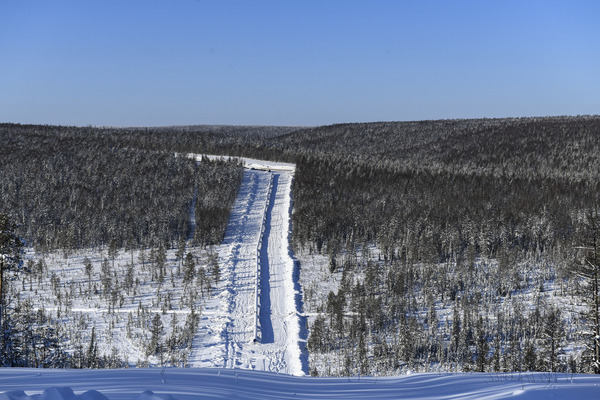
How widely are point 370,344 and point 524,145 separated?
87.2 meters

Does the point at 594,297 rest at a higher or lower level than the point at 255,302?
higher

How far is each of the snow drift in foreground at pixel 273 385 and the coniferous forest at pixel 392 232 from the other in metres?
9.04

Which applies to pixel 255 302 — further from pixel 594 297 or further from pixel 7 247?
pixel 594 297

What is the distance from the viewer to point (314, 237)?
44500 mm

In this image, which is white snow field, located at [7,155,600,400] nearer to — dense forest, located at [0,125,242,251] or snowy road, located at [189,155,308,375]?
snowy road, located at [189,155,308,375]

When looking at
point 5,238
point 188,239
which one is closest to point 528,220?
point 188,239

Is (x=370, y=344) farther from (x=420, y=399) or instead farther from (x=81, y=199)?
(x=81, y=199)

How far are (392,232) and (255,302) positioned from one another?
52.6 ft

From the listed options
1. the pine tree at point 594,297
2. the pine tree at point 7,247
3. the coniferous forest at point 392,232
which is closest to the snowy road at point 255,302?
the coniferous forest at point 392,232

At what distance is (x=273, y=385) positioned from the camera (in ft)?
33.0

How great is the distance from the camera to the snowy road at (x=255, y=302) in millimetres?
23781

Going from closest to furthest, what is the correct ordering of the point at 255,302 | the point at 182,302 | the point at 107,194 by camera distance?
the point at 182,302 → the point at 255,302 → the point at 107,194

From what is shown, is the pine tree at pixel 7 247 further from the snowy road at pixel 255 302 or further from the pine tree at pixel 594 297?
the pine tree at pixel 594 297

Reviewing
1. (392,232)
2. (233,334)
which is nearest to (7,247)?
(233,334)
